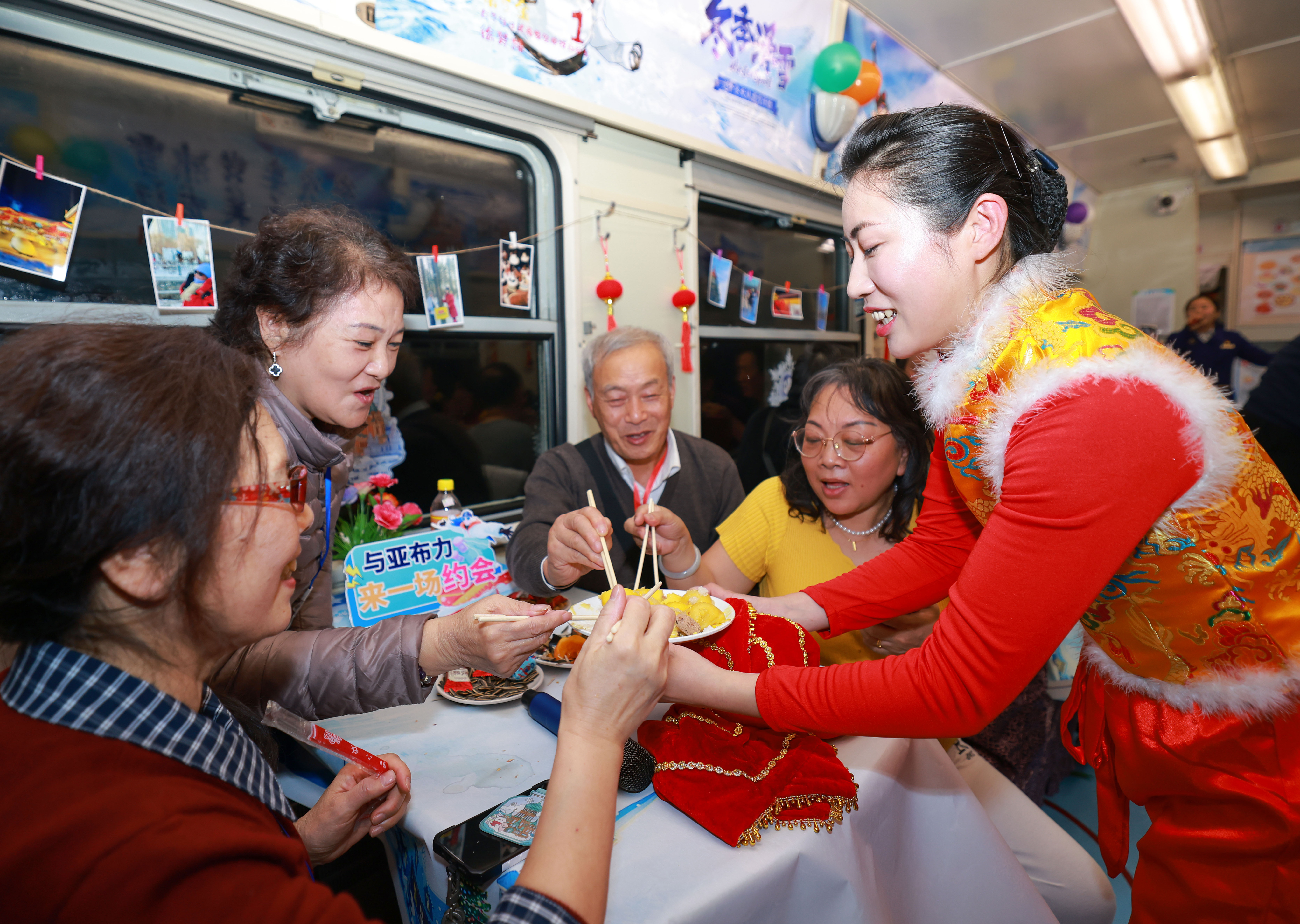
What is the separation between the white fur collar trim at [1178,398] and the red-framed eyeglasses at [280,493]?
96 cm

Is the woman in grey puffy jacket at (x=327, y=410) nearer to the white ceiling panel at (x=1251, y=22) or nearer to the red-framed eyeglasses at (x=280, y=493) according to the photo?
the red-framed eyeglasses at (x=280, y=493)

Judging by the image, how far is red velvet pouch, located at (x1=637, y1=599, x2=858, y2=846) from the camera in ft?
3.13

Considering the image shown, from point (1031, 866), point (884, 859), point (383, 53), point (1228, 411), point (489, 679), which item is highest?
point (383, 53)

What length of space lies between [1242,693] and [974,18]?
382 centimetres

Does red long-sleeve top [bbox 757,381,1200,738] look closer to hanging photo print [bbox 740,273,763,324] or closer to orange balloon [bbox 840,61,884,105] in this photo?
hanging photo print [bbox 740,273,763,324]

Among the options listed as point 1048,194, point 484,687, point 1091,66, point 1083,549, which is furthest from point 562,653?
point 1091,66

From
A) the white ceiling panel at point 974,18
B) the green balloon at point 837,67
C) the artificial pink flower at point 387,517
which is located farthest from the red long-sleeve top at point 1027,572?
the white ceiling panel at point 974,18

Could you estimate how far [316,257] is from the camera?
1451 mm

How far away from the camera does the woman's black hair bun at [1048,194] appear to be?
1077 mm

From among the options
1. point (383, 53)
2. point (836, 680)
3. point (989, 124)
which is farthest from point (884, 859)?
point (383, 53)

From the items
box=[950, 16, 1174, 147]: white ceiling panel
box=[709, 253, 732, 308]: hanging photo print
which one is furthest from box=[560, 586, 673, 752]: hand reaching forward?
box=[950, 16, 1174, 147]: white ceiling panel

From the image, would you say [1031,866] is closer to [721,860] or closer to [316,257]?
[721,860]

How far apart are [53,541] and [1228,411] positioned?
1.42 m

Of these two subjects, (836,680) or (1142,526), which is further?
(836,680)
